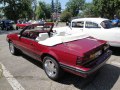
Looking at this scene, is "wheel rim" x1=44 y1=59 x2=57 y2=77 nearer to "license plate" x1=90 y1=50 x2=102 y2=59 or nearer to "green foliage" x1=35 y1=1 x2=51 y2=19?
"license plate" x1=90 y1=50 x2=102 y2=59

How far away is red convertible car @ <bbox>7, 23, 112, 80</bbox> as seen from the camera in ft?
13.4

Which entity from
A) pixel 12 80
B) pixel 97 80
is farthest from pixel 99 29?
pixel 12 80

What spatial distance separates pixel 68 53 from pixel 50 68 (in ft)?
3.01

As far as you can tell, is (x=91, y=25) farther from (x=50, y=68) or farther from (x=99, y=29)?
(x=50, y=68)

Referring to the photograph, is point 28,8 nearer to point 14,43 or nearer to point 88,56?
point 14,43

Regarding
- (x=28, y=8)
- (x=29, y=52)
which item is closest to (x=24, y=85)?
(x=29, y=52)

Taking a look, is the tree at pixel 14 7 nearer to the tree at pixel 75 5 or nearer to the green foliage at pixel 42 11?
the green foliage at pixel 42 11

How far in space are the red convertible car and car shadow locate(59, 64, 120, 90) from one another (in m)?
0.44

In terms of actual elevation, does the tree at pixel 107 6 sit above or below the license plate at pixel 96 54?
above

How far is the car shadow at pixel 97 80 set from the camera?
14.3 ft

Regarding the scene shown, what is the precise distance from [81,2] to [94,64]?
8175cm

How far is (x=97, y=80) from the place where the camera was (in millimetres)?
4723

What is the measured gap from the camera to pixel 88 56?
4219 millimetres

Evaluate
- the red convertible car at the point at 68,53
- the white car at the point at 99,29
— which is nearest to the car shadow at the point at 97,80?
the red convertible car at the point at 68,53
